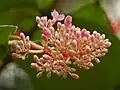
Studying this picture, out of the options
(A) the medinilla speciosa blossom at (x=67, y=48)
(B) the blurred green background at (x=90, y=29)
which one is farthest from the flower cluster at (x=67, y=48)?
(B) the blurred green background at (x=90, y=29)

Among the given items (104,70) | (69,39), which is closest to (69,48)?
(69,39)

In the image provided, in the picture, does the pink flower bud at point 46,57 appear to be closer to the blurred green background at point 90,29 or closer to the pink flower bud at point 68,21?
the pink flower bud at point 68,21

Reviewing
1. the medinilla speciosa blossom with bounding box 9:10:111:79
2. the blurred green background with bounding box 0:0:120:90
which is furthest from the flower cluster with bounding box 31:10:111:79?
the blurred green background with bounding box 0:0:120:90

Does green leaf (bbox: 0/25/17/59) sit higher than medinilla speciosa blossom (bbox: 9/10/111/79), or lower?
higher

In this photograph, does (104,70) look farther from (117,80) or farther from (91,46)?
(91,46)

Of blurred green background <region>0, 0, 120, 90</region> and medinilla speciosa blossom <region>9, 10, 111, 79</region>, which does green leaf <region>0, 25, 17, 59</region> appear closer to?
medinilla speciosa blossom <region>9, 10, 111, 79</region>

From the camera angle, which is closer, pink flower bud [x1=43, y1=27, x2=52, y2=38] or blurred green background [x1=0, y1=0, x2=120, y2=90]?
pink flower bud [x1=43, y1=27, x2=52, y2=38]

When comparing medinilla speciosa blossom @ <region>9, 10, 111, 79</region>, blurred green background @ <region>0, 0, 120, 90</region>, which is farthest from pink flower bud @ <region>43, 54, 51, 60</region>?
blurred green background @ <region>0, 0, 120, 90</region>

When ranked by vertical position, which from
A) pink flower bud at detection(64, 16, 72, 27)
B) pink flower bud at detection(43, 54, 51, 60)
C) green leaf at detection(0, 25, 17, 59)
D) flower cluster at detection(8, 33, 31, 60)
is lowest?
pink flower bud at detection(43, 54, 51, 60)
